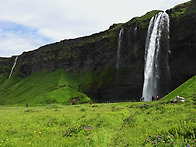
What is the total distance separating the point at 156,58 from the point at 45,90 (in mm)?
59305

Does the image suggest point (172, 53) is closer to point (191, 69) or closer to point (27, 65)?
point (191, 69)

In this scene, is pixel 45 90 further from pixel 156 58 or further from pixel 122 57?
pixel 156 58

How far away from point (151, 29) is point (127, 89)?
26779 mm

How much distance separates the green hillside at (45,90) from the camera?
6812 cm

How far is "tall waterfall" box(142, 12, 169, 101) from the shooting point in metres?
62.0

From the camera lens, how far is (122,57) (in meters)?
80.1

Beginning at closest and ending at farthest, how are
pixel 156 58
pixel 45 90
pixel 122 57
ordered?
pixel 156 58, pixel 122 57, pixel 45 90

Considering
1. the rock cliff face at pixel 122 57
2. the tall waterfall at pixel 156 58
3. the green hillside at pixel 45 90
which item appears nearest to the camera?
the rock cliff face at pixel 122 57

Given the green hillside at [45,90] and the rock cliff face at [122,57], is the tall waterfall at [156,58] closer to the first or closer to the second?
the rock cliff face at [122,57]

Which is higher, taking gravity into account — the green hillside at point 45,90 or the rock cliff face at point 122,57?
the rock cliff face at point 122,57

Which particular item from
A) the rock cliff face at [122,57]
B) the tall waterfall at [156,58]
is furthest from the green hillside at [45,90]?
the tall waterfall at [156,58]

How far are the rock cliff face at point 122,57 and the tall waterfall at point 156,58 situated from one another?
2064 mm

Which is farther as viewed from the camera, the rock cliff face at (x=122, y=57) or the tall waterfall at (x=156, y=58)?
the tall waterfall at (x=156, y=58)

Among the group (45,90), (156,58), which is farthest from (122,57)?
(45,90)
